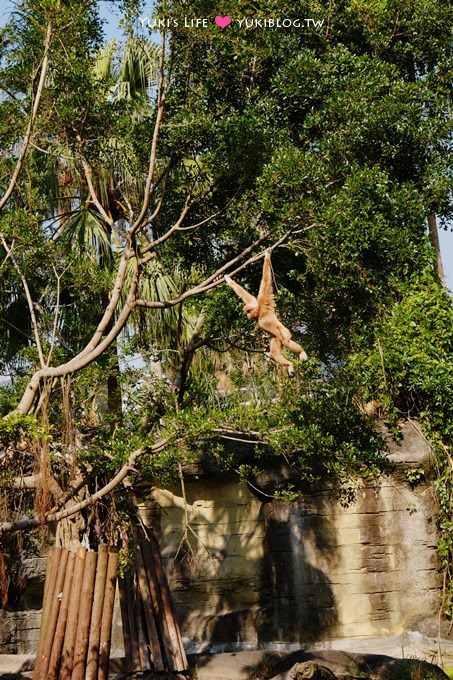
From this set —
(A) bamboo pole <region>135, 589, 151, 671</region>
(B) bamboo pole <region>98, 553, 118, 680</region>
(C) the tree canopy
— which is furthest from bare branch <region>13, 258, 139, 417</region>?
(A) bamboo pole <region>135, 589, 151, 671</region>

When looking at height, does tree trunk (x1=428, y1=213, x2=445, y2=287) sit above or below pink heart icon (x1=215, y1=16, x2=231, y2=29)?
below

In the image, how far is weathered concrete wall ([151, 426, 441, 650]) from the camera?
12.6m

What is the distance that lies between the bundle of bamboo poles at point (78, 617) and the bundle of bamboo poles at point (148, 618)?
1.38 m

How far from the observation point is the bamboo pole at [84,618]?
29.8 ft

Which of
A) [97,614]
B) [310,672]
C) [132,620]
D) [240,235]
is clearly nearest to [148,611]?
[132,620]

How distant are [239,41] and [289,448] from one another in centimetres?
472

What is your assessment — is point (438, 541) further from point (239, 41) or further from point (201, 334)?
point (239, 41)

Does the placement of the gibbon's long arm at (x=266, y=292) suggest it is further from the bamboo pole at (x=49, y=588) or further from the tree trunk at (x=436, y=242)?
the tree trunk at (x=436, y=242)

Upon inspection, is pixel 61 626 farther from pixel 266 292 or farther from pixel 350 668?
pixel 266 292

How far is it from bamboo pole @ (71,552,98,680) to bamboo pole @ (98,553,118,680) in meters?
0.15

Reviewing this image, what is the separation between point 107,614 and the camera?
30.7ft

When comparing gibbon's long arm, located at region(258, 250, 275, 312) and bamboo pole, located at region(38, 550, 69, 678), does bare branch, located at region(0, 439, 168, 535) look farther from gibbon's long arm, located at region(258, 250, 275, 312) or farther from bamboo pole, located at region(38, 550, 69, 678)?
gibbon's long arm, located at region(258, 250, 275, 312)

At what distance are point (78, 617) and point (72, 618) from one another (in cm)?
6

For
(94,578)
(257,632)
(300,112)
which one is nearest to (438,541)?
(257,632)
